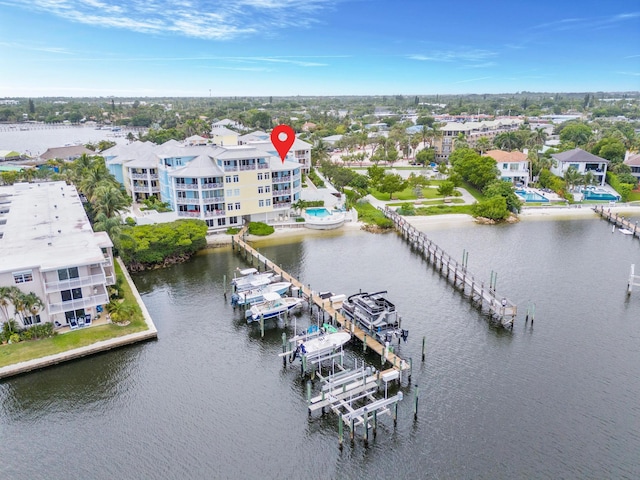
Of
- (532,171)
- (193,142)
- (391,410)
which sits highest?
(193,142)

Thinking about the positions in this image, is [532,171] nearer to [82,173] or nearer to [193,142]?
[193,142]

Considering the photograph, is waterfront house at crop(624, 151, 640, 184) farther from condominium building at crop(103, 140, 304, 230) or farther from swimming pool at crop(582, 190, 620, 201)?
condominium building at crop(103, 140, 304, 230)

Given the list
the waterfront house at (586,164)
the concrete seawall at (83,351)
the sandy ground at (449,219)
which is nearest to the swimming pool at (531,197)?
the sandy ground at (449,219)

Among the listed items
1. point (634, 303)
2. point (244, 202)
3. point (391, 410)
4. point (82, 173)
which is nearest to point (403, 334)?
point (391, 410)

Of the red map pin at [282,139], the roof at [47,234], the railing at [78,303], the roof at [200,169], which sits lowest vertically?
the railing at [78,303]

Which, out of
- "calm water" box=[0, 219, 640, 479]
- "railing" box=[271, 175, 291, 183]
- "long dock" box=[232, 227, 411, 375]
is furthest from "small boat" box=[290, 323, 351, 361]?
"railing" box=[271, 175, 291, 183]

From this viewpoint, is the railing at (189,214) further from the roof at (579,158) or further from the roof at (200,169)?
the roof at (579,158)
